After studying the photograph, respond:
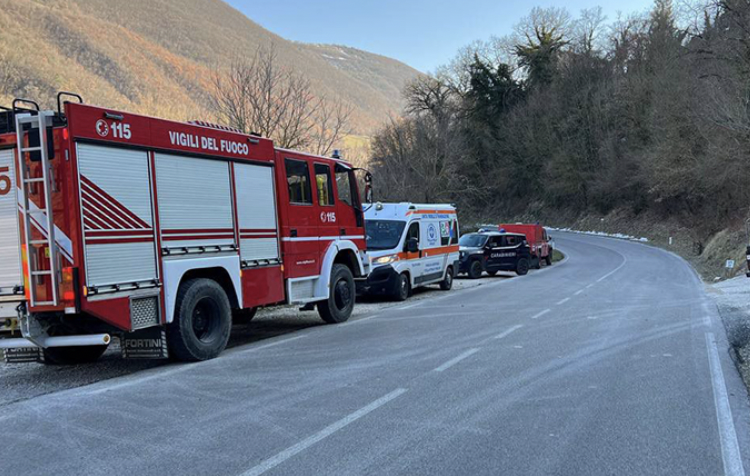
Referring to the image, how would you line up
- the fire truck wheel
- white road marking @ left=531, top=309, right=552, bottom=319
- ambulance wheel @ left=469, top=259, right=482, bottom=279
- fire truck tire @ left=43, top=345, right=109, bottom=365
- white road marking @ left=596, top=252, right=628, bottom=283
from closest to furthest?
fire truck tire @ left=43, top=345, right=109, bottom=365 < the fire truck wheel < white road marking @ left=531, top=309, right=552, bottom=319 < white road marking @ left=596, top=252, right=628, bottom=283 < ambulance wheel @ left=469, top=259, right=482, bottom=279

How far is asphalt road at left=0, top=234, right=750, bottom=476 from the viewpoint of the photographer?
15.1 feet

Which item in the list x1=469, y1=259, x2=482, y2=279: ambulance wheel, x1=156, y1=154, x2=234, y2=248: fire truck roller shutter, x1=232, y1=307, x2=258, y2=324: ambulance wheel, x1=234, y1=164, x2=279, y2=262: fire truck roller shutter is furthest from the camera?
x1=469, y1=259, x2=482, y2=279: ambulance wheel

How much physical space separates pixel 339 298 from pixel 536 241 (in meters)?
21.0

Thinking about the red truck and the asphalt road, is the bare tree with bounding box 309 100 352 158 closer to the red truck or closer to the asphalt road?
the red truck

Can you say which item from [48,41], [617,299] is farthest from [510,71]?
[617,299]

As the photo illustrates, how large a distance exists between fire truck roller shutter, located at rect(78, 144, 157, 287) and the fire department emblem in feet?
0.56

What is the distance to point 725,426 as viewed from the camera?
5.37 m

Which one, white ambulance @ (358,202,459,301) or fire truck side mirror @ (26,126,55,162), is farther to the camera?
white ambulance @ (358,202,459,301)

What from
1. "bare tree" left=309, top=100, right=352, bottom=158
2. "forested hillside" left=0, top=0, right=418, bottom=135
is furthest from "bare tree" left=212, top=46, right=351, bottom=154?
"forested hillside" left=0, top=0, right=418, bottom=135

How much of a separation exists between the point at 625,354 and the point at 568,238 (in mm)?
49471

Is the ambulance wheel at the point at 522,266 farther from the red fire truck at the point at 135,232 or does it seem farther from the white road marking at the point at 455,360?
the white road marking at the point at 455,360

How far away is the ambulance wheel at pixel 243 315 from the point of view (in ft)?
36.5

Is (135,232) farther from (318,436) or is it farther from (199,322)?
(318,436)

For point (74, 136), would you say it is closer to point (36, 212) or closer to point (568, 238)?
point (36, 212)
